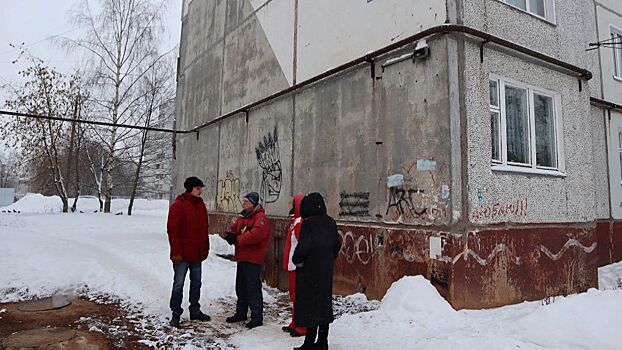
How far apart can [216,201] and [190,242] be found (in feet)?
22.6

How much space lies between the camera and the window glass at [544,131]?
7465mm

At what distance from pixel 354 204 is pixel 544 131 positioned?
3.63 m

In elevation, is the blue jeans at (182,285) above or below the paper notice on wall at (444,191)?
below

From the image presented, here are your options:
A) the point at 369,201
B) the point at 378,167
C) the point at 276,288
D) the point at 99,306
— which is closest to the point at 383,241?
the point at 369,201

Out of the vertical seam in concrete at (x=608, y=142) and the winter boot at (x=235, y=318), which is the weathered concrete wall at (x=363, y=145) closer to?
the winter boot at (x=235, y=318)

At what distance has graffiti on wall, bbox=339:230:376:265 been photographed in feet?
23.0

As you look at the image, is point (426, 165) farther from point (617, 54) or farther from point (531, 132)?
point (617, 54)

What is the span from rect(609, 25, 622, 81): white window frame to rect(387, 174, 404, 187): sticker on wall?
817cm

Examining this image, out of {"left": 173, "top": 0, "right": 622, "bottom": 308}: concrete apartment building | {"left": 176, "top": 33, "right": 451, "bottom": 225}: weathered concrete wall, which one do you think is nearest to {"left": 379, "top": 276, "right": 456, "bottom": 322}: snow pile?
{"left": 173, "top": 0, "right": 622, "bottom": 308}: concrete apartment building

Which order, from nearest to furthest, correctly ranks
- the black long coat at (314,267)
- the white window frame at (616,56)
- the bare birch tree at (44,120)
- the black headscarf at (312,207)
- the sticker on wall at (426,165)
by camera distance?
the black long coat at (314,267) → the black headscarf at (312,207) → the sticker on wall at (426,165) → the white window frame at (616,56) → the bare birch tree at (44,120)

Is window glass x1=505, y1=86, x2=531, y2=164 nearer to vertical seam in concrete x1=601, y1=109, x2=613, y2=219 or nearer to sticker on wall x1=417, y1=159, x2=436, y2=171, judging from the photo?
sticker on wall x1=417, y1=159, x2=436, y2=171

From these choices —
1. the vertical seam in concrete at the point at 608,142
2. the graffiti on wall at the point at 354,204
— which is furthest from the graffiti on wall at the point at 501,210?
the vertical seam in concrete at the point at 608,142

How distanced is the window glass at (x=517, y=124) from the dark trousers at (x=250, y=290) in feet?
14.3

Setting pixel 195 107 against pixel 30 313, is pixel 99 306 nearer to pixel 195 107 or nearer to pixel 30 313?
pixel 30 313
